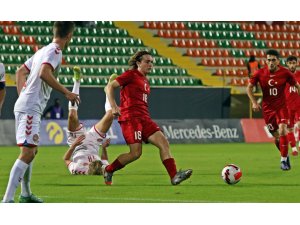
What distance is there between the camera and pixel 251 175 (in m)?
15.1

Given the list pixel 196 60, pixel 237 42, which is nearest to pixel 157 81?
pixel 196 60

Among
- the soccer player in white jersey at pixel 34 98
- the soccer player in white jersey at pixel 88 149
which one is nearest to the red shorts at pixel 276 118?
the soccer player in white jersey at pixel 88 149

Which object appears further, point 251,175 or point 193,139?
point 193,139

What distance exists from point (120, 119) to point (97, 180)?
147 centimetres

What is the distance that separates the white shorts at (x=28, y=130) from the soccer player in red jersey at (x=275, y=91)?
24.2 ft

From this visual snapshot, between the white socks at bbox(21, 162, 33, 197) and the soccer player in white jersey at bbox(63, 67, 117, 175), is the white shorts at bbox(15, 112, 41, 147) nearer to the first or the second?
the white socks at bbox(21, 162, 33, 197)

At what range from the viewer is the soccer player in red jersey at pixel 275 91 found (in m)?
16.3

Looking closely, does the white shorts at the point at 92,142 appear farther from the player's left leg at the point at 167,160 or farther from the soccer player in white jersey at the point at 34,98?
the soccer player in white jersey at the point at 34,98

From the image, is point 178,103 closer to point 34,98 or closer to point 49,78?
point 34,98

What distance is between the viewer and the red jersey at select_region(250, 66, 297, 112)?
16.4 metres

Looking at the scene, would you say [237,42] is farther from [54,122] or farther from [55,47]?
[55,47]

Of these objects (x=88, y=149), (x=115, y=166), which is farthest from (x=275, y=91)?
(x=115, y=166)

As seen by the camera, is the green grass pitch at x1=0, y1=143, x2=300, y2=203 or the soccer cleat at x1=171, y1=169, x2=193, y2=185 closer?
the green grass pitch at x1=0, y1=143, x2=300, y2=203

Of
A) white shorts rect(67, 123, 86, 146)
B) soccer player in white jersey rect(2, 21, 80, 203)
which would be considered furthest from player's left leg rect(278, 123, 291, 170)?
soccer player in white jersey rect(2, 21, 80, 203)
